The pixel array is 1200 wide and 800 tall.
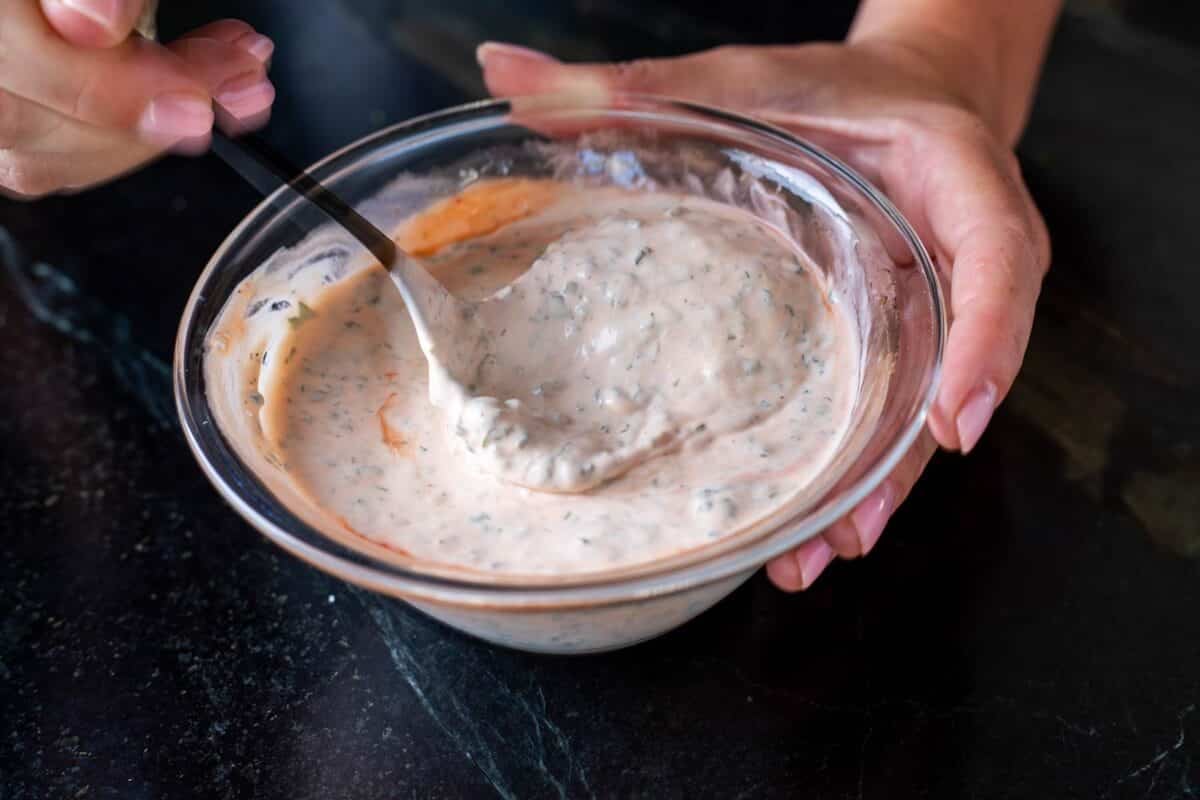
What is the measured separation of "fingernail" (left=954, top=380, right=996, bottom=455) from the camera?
1027 millimetres

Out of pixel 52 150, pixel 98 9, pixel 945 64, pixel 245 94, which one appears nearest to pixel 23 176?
pixel 52 150

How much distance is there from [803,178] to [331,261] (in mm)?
570

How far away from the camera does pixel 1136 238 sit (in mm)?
1661

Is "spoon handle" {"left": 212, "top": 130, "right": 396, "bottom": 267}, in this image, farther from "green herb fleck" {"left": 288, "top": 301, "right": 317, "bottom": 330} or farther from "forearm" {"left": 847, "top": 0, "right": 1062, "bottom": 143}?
"forearm" {"left": 847, "top": 0, "right": 1062, "bottom": 143}

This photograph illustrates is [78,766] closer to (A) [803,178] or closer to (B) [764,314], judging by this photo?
(B) [764,314]

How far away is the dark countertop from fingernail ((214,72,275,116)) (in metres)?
0.44

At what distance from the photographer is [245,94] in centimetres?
120

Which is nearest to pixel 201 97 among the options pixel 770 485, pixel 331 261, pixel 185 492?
pixel 331 261

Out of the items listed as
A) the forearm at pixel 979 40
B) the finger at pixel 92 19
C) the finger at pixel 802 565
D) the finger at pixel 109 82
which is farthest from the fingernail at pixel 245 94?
the forearm at pixel 979 40

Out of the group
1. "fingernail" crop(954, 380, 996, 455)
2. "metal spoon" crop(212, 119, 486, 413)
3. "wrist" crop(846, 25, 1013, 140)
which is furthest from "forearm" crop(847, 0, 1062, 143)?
"metal spoon" crop(212, 119, 486, 413)

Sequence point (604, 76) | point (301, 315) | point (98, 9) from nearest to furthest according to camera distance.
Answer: point (98, 9) → point (301, 315) → point (604, 76)

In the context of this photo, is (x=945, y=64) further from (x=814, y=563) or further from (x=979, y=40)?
(x=814, y=563)

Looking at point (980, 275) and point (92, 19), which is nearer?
point (92, 19)

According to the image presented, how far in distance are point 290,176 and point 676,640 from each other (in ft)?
1.97
